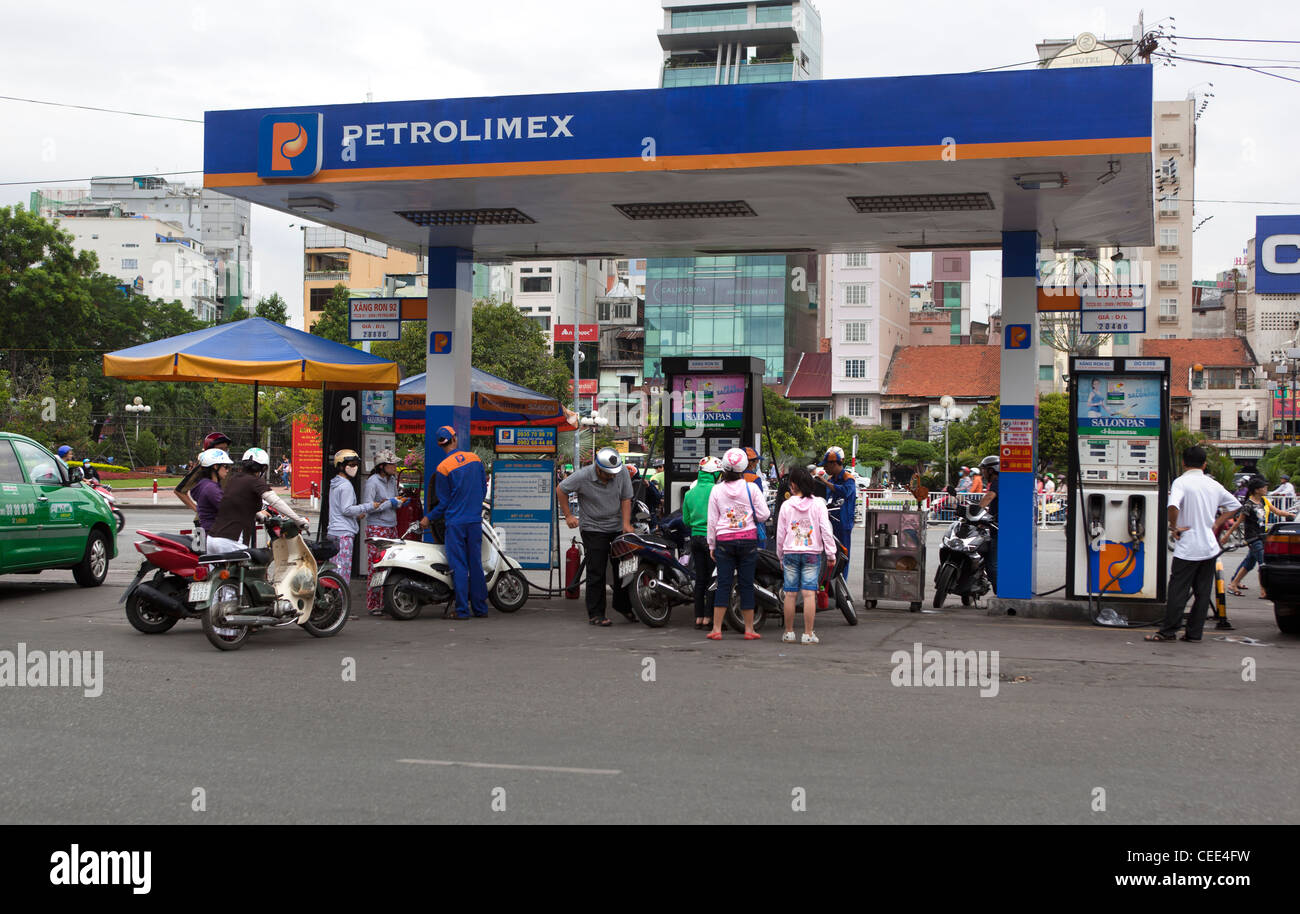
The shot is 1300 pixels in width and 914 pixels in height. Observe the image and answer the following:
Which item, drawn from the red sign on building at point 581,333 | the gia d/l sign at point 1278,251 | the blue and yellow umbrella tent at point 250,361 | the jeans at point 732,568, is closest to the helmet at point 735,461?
the jeans at point 732,568

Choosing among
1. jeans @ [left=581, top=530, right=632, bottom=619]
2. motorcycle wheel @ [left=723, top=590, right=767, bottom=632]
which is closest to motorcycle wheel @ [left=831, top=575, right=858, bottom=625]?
motorcycle wheel @ [left=723, top=590, right=767, bottom=632]

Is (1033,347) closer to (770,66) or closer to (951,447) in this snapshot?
(951,447)

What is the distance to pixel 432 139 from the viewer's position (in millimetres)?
12883

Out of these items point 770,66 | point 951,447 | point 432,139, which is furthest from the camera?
point 770,66

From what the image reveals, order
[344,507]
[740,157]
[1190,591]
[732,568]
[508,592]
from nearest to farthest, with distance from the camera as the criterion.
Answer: [732,568] < [1190,591] < [740,157] < [508,592] < [344,507]

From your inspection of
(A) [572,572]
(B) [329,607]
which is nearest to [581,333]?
(A) [572,572]

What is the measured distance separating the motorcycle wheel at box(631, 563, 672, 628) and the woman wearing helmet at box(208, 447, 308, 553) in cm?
345

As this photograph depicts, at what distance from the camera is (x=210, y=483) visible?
473 inches

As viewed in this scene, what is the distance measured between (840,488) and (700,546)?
3178mm

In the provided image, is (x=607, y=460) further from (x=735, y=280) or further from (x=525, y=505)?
(x=735, y=280)

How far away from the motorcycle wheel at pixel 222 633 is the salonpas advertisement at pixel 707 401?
642 cm

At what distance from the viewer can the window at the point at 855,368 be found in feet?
273
